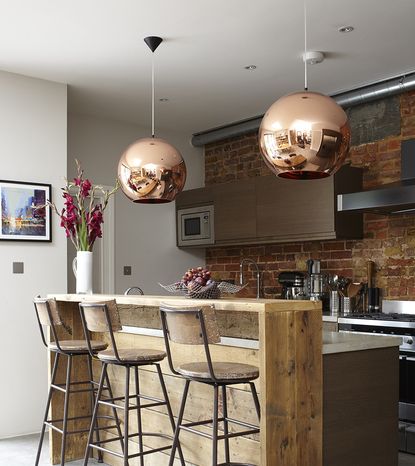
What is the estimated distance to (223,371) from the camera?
281cm

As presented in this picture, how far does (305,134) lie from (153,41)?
1.93m

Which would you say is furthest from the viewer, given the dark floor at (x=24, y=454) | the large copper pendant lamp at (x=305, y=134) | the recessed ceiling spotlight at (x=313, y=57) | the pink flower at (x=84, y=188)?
the recessed ceiling spotlight at (x=313, y=57)

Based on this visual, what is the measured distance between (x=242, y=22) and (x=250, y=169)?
2775mm

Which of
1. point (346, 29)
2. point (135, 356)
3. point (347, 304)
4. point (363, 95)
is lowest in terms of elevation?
point (135, 356)

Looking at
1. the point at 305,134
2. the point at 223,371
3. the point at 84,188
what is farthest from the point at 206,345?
the point at 84,188

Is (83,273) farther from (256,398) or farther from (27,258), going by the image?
(256,398)

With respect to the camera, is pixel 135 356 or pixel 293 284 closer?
pixel 135 356

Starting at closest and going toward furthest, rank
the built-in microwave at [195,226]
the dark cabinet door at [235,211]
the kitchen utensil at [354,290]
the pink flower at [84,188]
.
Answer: the pink flower at [84,188] → the kitchen utensil at [354,290] → the dark cabinet door at [235,211] → the built-in microwave at [195,226]

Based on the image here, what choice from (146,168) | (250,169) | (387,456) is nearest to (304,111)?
(146,168)

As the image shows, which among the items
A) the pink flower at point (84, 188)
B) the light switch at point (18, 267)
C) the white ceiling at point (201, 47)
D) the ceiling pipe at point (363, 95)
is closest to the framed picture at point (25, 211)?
the light switch at point (18, 267)

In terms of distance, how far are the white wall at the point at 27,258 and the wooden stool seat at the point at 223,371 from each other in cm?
240

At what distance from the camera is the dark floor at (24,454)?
4145mm

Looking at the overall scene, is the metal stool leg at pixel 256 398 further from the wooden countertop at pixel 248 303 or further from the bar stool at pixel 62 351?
the bar stool at pixel 62 351

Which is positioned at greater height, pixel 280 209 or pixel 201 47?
pixel 201 47
